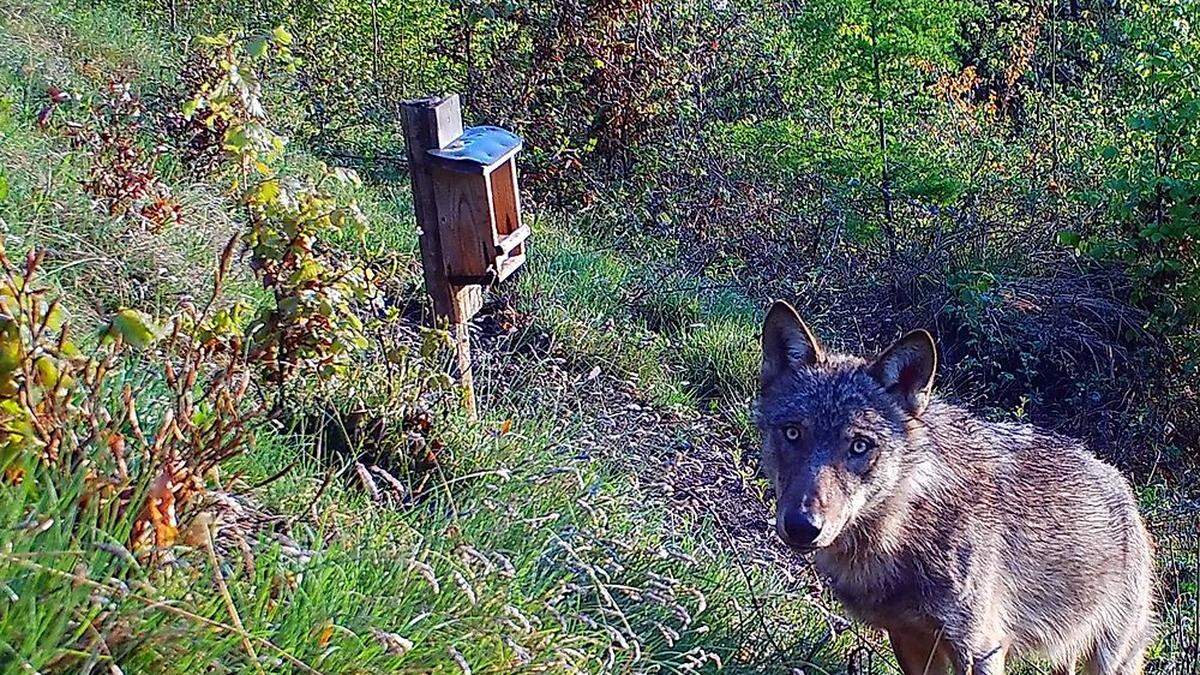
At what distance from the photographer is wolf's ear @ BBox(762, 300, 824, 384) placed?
4.65 meters

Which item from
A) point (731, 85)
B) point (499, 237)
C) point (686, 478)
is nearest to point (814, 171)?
point (731, 85)

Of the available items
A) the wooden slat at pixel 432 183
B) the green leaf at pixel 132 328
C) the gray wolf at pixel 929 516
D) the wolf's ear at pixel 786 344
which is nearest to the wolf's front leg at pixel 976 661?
the gray wolf at pixel 929 516

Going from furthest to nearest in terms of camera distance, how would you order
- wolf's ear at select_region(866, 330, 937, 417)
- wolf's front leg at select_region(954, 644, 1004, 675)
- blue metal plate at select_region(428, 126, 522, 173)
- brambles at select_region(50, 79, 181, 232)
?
brambles at select_region(50, 79, 181, 232)
blue metal plate at select_region(428, 126, 522, 173)
wolf's ear at select_region(866, 330, 937, 417)
wolf's front leg at select_region(954, 644, 1004, 675)

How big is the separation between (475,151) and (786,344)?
1564mm

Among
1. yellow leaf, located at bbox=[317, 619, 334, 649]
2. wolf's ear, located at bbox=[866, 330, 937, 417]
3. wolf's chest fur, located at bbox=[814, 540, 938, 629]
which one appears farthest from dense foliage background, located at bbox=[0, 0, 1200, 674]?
wolf's ear, located at bbox=[866, 330, 937, 417]

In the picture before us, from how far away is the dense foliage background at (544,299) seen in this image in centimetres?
284

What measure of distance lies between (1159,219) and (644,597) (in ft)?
19.5

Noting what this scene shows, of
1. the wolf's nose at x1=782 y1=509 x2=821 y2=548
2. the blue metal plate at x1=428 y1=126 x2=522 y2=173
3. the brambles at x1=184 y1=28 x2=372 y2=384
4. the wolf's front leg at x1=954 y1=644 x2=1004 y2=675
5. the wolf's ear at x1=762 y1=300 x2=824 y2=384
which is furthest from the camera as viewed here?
the blue metal plate at x1=428 y1=126 x2=522 y2=173

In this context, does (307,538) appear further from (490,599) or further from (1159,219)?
(1159,219)

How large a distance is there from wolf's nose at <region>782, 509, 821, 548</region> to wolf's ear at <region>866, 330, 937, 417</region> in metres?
0.75

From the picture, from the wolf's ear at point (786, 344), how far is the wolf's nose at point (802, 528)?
82 cm

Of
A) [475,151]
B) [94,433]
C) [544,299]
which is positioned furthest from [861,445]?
[544,299]

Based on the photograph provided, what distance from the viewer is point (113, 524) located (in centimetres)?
268

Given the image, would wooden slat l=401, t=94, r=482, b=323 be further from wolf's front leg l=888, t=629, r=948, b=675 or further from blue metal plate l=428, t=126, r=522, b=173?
wolf's front leg l=888, t=629, r=948, b=675
